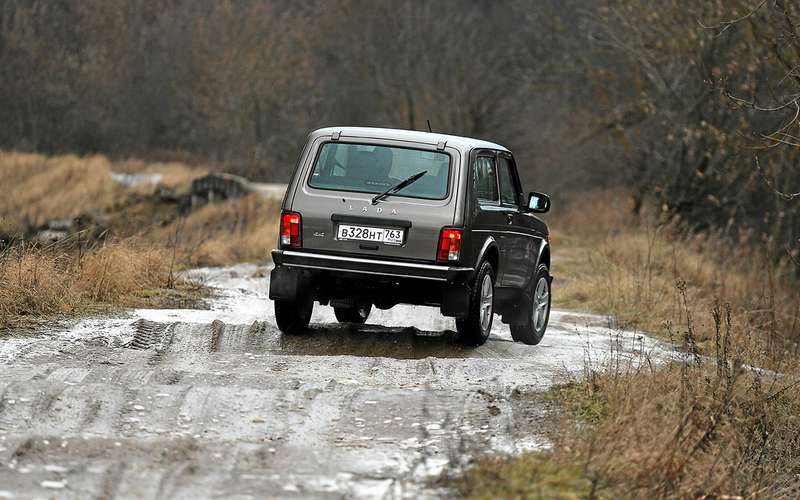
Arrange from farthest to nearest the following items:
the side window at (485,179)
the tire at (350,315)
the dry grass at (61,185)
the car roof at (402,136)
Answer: the dry grass at (61,185)
the tire at (350,315)
the side window at (485,179)
the car roof at (402,136)

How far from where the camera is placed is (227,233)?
70.6ft

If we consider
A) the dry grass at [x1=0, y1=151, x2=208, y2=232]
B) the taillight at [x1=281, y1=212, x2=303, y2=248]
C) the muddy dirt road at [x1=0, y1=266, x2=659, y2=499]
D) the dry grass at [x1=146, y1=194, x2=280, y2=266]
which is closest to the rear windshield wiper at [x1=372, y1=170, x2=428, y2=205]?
the taillight at [x1=281, y1=212, x2=303, y2=248]

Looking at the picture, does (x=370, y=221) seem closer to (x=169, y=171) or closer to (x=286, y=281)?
(x=286, y=281)

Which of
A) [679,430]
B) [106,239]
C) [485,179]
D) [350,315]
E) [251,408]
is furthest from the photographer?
[106,239]

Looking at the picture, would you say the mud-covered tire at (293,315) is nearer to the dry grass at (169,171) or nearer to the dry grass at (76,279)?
the dry grass at (76,279)

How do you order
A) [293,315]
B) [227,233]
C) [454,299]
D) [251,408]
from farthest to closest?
[227,233]
[293,315]
[454,299]
[251,408]

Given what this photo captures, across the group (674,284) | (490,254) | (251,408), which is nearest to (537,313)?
(490,254)

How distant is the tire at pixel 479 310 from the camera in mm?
10070

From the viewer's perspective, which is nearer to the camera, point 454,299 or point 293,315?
point 454,299

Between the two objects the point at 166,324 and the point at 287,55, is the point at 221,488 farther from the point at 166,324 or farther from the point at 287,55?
the point at 287,55

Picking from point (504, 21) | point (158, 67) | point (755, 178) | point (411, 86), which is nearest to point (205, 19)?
point (158, 67)

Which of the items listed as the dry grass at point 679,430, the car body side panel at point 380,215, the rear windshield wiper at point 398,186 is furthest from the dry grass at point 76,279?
the dry grass at point 679,430

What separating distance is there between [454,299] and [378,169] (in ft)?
3.97

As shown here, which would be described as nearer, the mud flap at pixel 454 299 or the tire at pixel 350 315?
the mud flap at pixel 454 299
